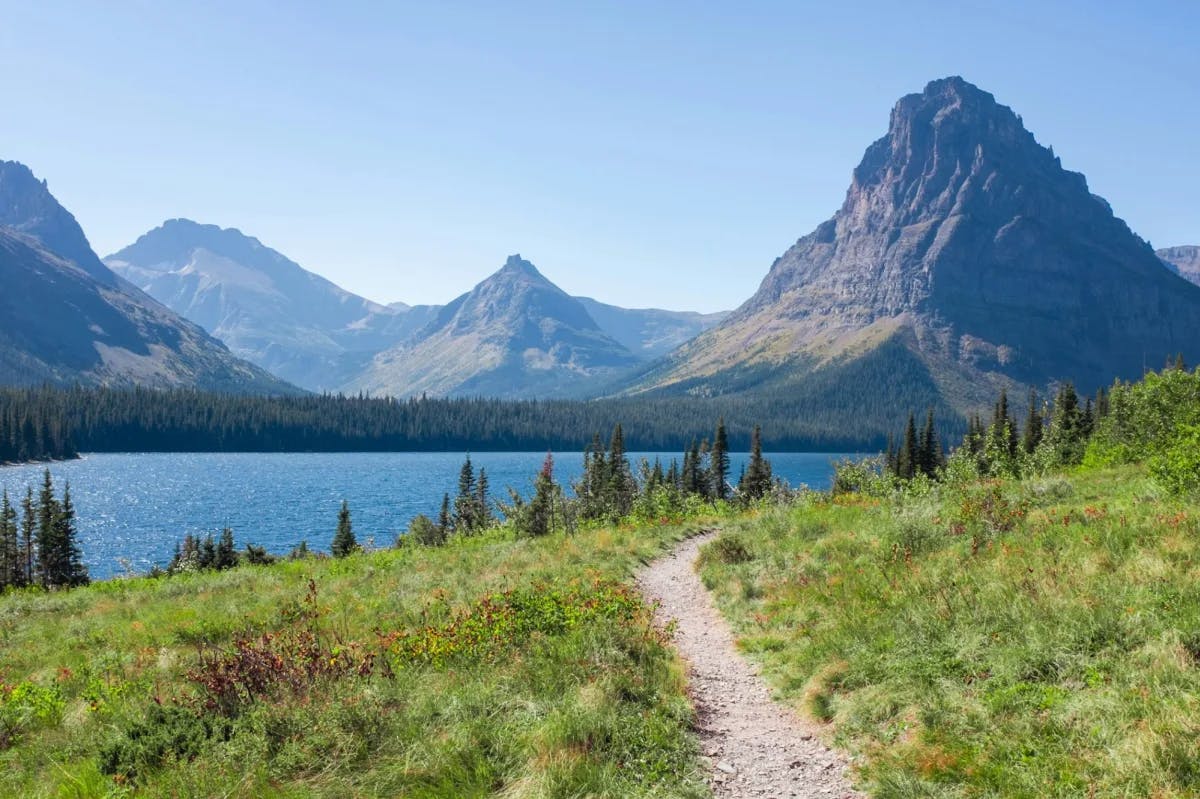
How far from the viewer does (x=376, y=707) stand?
9.13 m

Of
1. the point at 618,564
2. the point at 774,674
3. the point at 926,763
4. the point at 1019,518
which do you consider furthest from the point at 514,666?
the point at 1019,518

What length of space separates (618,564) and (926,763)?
14.5 metres

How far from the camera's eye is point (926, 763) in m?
7.52

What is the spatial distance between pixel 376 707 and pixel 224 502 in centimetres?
14467

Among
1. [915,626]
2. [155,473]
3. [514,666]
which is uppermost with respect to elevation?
[915,626]

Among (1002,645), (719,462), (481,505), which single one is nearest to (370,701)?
(1002,645)

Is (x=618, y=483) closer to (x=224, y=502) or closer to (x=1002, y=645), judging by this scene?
(x=1002, y=645)

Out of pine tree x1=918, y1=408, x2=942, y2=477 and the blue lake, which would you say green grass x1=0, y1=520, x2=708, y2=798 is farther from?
pine tree x1=918, y1=408, x2=942, y2=477

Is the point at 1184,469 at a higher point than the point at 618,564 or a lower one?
higher

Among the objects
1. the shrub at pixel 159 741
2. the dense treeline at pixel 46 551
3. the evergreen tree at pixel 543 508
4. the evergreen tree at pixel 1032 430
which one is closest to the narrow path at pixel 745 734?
the shrub at pixel 159 741

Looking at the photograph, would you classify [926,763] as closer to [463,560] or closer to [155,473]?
[463,560]

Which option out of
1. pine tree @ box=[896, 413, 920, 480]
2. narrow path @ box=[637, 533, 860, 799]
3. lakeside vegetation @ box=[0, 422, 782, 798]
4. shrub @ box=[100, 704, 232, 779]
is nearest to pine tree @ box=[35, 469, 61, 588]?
lakeside vegetation @ box=[0, 422, 782, 798]

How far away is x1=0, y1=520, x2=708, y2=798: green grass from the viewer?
25.7 feet

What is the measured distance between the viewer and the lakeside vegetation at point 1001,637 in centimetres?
690
